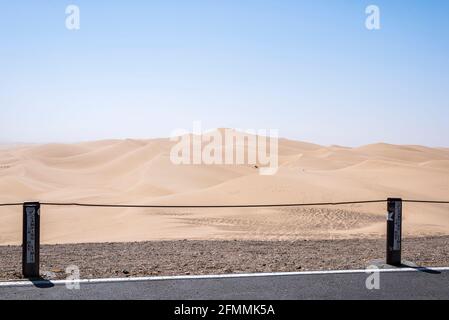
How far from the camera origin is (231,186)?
29.2 meters

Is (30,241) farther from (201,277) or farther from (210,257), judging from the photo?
(210,257)

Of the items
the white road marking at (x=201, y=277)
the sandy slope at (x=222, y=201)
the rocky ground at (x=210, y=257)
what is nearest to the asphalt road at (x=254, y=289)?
the white road marking at (x=201, y=277)

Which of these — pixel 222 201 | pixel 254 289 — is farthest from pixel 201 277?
pixel 222 201

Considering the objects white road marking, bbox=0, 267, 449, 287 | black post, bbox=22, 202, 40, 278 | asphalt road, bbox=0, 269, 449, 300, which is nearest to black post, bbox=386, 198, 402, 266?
white road marking, bbox=0, 267, 449, 287

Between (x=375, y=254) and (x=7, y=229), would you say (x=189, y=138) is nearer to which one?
(x=7, y=229)

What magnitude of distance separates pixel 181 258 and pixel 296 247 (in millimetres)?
2562

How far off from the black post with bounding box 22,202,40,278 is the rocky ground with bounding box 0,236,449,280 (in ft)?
0.56

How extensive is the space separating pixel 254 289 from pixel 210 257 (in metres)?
2.50

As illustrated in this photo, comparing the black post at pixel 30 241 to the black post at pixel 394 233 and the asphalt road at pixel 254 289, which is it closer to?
the asphalt road at pixel 254 289

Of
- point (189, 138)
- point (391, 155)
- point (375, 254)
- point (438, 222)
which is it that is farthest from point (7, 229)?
point (391, 155)

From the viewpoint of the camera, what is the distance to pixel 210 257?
852 cm

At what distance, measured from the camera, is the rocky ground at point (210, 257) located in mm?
7316

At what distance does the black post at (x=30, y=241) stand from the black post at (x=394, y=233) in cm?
525
